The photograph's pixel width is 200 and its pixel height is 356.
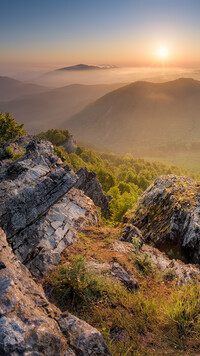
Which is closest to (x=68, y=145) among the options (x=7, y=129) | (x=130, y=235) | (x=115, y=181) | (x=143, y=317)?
(x=115, y=181)

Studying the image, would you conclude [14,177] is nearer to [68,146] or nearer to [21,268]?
[21,268]

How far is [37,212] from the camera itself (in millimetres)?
11055

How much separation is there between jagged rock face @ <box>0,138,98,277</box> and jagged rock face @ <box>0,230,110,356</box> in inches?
167

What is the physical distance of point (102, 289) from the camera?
285 inches

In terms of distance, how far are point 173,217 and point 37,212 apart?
8870 millimetres

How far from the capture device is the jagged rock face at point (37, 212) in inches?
388

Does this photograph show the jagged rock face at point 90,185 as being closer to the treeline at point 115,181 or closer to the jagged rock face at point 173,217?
the treeline at point 115,181

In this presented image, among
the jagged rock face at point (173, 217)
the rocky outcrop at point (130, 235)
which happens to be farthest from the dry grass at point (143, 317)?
the jagged rock face at point (173, 217)

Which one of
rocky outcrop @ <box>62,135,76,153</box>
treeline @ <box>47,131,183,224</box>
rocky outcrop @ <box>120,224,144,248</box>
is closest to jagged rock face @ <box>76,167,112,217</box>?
treeline @ <box>47,131,183,224</box>

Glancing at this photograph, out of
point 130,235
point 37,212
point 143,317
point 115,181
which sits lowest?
point 115,181

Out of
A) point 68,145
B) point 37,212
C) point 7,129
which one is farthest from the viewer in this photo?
point 68,145

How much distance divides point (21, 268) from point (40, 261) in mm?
4019

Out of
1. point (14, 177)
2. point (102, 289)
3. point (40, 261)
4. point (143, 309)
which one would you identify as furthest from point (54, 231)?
point (143, 309)

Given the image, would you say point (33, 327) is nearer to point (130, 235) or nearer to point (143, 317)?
point (143, 317)
